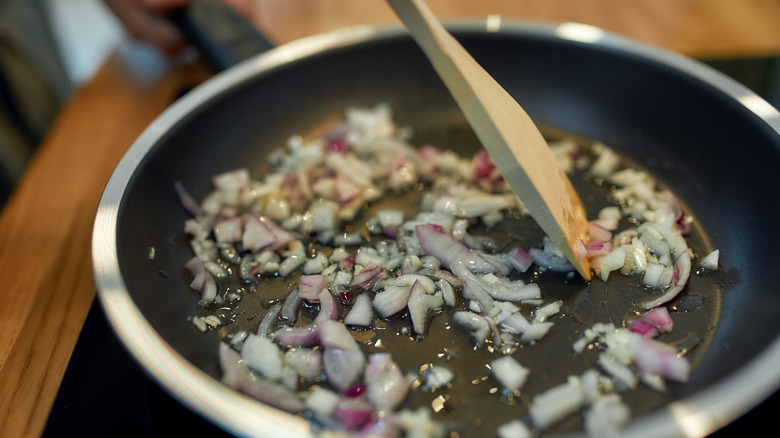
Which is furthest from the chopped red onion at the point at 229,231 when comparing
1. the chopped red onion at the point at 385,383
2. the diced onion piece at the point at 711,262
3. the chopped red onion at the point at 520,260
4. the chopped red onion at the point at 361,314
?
the diced onion piece at the point at 711,262

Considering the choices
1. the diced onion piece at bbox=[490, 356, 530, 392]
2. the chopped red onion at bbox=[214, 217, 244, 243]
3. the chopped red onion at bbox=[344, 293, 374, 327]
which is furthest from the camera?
the chopped red onion at bbox=[214, 217, 244, 243]

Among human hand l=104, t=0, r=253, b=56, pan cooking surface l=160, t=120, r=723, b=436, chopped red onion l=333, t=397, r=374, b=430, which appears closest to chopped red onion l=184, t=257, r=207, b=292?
pan cooking surface l=160, t=120, r=723, b=436

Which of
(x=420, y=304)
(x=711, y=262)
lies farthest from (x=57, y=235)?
(x=711, y=262)

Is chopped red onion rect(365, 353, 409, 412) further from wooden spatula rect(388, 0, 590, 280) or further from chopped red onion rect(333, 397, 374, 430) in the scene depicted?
wooden spatula rect(388, 0, 590, 280)

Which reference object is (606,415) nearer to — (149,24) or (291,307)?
(291,307)

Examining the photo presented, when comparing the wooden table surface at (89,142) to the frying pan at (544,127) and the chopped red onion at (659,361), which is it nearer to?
the frying pan at (544,127)
